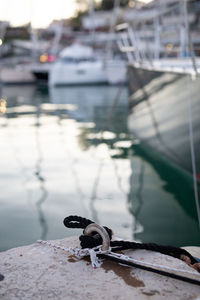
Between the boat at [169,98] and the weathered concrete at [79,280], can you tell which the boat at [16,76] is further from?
the weathered concrete at [79,280]

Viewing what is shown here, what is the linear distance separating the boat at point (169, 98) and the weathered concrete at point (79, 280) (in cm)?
207

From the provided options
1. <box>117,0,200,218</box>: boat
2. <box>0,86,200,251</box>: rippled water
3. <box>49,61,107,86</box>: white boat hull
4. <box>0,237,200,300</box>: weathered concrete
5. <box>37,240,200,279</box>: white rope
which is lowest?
<box>0,86,200,251</box>: rippled water

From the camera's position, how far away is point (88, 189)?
4.53 metres

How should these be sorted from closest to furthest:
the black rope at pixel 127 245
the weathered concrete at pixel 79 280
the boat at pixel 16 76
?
the weathered concrete at pixel 79 280 < the black rope at pixel 127 245 < the boat at pixel 16 76

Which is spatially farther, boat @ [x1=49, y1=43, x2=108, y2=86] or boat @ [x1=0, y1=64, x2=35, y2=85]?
boat @ [x1=0, y1=64, x2=35, y2=85]

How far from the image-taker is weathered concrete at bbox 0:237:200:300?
1.67 m

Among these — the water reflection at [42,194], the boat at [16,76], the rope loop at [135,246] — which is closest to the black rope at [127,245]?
the rope loop at [135,246]

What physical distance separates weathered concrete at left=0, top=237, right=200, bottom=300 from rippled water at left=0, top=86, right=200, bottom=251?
4.01ft

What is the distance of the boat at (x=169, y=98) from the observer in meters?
4.41

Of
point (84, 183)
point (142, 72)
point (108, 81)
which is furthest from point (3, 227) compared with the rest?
point (108, 81)

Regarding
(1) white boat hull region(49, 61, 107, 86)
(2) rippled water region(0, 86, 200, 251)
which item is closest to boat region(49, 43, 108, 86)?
(1) white boat hull region(49, 61, 107, 86)

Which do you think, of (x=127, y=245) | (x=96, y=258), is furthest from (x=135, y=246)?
(x=96, y=258)

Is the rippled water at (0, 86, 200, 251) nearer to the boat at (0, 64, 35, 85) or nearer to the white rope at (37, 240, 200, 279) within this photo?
the white rope at (37, 240, 200, 279)

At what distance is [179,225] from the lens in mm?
3602
